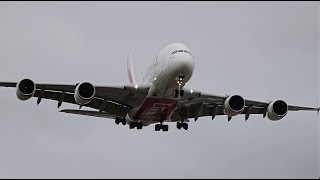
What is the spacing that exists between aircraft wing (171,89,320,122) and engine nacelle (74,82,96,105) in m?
5.55

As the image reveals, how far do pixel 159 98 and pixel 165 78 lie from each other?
68.0 inches

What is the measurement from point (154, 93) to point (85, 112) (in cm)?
613

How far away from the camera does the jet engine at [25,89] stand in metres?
37.8

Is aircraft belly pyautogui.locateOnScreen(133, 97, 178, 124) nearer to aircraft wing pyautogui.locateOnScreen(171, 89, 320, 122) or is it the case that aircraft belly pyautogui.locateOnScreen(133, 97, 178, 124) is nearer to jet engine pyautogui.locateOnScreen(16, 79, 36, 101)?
aircraft wing pyautogui.locateOnScreen(171, 89, 320, 122)

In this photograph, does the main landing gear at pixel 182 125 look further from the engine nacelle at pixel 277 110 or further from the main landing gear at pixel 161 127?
the engine nacelle at pixel 277 110

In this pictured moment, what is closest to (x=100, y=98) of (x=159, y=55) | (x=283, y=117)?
(x=159, y=55)

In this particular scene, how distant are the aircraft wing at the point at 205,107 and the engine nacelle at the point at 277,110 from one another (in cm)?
78

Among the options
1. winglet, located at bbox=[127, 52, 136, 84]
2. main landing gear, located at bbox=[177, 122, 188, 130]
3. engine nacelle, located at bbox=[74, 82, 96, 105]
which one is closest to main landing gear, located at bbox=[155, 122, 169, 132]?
main landing gear, located at bbox=[177, 122, 188, 130]

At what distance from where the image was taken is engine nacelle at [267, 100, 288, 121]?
4250 centimetres

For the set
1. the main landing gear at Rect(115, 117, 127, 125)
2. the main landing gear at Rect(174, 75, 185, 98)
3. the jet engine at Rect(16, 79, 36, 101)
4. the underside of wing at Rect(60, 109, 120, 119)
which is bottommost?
the main landing gear at Rect(115, 117, 127, 125)

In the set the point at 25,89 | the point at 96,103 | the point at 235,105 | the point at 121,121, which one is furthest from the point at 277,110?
the point at 25,89

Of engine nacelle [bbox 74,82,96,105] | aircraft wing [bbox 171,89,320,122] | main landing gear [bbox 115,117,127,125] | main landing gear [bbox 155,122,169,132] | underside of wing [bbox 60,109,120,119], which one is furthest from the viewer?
main landing gear [bbox 155,122,169,132]

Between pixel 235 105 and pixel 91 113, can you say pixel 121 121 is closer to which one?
pixel 91 113

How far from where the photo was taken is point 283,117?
140ft
